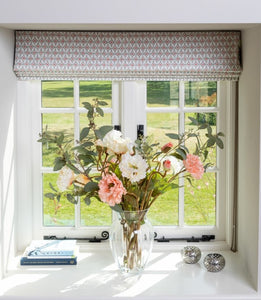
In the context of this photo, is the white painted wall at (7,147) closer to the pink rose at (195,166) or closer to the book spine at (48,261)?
→ the book spine at (48,261)

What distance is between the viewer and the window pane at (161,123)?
3350 mm

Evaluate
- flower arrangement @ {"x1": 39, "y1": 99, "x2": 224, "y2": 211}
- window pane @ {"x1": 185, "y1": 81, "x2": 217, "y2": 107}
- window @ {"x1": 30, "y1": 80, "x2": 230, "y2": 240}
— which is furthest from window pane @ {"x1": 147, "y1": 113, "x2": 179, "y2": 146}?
flower arrangement @ {"x1": 39, "y1": 99, "x2": 224, "y2": 211}

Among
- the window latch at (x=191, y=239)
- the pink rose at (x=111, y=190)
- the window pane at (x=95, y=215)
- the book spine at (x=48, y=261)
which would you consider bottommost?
the book spine at (x=48, y=261)

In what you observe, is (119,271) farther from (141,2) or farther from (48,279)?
(141,2)

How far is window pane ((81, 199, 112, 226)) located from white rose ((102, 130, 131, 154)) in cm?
75

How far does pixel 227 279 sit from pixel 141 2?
1486 mm

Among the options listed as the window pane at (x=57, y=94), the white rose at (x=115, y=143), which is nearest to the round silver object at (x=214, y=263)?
the white rose at (x=115, y=143)

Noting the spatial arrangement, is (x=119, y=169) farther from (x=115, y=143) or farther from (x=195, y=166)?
(x=195, y=166)

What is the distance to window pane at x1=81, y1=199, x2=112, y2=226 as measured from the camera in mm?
3414

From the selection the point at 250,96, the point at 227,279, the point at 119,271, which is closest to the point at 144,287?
the point at 119,271

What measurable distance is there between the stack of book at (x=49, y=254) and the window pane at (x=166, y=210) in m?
0.53

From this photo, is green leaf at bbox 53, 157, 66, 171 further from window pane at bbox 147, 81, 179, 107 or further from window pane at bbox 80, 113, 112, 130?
window pane at bbox 147, 81, 179, 107

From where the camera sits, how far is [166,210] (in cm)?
341

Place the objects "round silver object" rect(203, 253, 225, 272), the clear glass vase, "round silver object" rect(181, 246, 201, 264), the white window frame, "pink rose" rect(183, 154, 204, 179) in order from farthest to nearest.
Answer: the white window frame, "round silver object" rect(181, 246, 201, 264), "round silver object" rect(203, 253, 225, 272), the clear glass vase, "pink rose" rect(183, 154, 204, 179)
